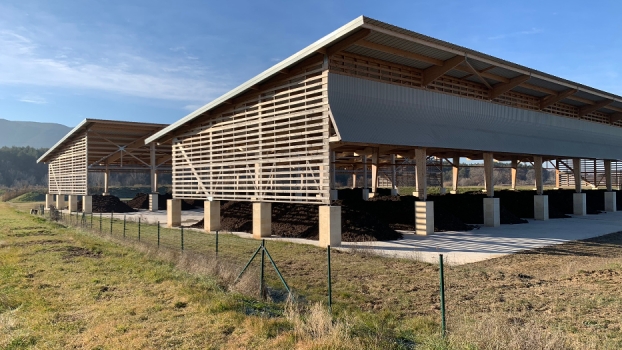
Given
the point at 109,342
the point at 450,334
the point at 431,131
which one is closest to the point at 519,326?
the point at 450,334

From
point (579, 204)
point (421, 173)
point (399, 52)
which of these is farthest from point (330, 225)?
point (579, 204)

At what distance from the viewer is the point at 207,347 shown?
5.75 metres

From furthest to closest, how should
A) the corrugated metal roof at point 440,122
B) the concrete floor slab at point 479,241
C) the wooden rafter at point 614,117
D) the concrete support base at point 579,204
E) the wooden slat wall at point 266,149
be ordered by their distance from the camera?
1. the wooden rafter at point 614,117
2. the concrete support base at point 579,204
3. the wooden slat wall at point 266,149
4. the corrugated metal roof at point 440,122
5. the concrete floor slab at point 479,241

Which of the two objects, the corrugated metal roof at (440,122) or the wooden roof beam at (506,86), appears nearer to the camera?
the corrugated metal roof at (440,122)

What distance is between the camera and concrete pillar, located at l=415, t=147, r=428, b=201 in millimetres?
16672

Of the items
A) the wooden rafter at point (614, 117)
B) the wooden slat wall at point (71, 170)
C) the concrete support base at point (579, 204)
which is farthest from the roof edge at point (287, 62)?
the wooden rafter at point (614, 117)

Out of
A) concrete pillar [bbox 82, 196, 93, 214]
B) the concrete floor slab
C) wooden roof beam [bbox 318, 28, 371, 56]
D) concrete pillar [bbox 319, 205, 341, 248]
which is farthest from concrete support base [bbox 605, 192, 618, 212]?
concrete pillar [bbox 82, 196, 93, 214]

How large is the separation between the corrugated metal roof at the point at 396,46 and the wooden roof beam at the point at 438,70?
28cm

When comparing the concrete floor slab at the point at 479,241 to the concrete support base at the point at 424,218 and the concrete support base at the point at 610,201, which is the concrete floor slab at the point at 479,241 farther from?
the concrete support base at the point at 610,201

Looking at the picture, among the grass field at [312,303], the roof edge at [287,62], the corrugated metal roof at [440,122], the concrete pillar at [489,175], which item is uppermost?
the roof edge at [287,62]

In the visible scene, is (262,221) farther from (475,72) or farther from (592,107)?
(592,107)

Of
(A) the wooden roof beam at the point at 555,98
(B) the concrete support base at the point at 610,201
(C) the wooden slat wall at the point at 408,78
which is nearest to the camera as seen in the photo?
(C) the wooden slat wall at the point at 408,78

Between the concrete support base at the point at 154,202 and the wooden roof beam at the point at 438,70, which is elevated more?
the wooden roof beam at the point at 438,70

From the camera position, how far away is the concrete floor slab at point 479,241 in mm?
12555
